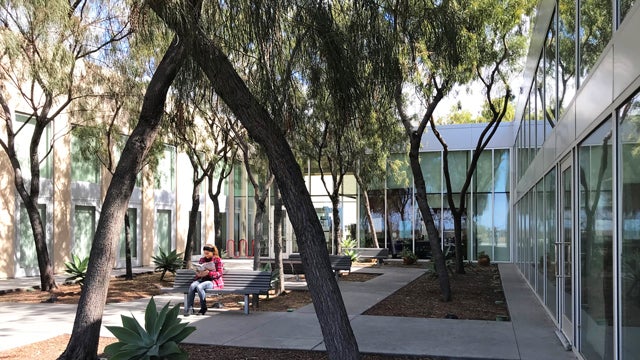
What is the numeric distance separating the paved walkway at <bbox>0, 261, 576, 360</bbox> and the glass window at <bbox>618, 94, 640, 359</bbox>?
→ 102 inches

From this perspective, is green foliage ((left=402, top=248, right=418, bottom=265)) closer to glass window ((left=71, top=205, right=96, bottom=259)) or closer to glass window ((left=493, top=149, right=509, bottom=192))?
glass window ((left=493, top=149, right=509, bottom=192))

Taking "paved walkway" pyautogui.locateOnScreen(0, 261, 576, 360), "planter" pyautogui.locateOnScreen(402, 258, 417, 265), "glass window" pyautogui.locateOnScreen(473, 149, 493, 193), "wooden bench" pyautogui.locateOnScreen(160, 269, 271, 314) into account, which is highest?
"glass window" pyautogui.locateOnScreen(473, 149, 493, 193)

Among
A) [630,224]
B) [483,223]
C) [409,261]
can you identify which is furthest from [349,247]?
[630,224]

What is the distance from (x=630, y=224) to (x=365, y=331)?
4.81 metres

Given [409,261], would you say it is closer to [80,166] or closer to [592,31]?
[80,166]

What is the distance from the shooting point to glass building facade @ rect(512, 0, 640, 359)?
426 centimetres

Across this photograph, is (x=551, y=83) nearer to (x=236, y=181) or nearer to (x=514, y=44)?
(x=514, y=44)

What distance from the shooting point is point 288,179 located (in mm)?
5594

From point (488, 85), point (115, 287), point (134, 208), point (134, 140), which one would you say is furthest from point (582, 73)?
point (134, 208)

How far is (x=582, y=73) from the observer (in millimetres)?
6453

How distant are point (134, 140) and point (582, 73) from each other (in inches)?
210

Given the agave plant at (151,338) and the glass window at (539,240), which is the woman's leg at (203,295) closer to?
the agave plant at (151,338)

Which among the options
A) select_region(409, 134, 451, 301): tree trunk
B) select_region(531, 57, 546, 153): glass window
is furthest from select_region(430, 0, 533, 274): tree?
select_region(409, 134, 451, 301): tree trunk

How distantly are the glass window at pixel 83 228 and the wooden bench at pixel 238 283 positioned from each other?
10478 millimetres
